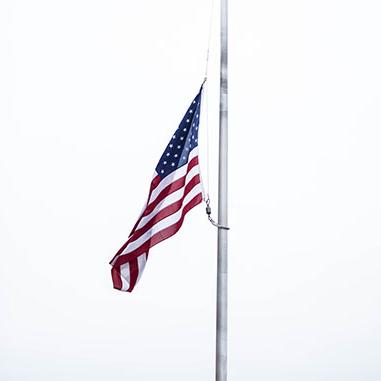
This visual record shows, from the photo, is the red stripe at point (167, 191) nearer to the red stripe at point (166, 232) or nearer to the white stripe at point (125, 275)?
the red stripe at point (166, 232)

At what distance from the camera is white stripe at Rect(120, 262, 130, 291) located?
52.1 ft

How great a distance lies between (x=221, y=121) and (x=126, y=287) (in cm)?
367

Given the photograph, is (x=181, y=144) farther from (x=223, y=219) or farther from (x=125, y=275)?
(x=125, y=275)

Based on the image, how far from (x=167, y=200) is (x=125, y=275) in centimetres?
171

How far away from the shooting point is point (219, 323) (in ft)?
48.4

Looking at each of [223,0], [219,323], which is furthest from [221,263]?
[223,0]

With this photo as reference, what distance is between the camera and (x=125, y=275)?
16.0m

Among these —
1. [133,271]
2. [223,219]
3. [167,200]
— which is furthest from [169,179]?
[133,271]

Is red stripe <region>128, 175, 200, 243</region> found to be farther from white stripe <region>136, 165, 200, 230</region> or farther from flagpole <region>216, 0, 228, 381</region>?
flagpole <region>216, 0, 228, 381</region>

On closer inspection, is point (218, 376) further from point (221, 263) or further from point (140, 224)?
point (140, 224)

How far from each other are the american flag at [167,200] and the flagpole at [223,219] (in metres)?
0.45

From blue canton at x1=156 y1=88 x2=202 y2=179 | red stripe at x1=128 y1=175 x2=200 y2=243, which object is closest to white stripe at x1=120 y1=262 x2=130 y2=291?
red stripe at x1=128 y1=175 x2=200 y2=243

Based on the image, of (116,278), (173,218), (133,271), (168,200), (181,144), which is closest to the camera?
(173,218)

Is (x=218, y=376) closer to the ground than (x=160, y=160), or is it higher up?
closer to the ground
